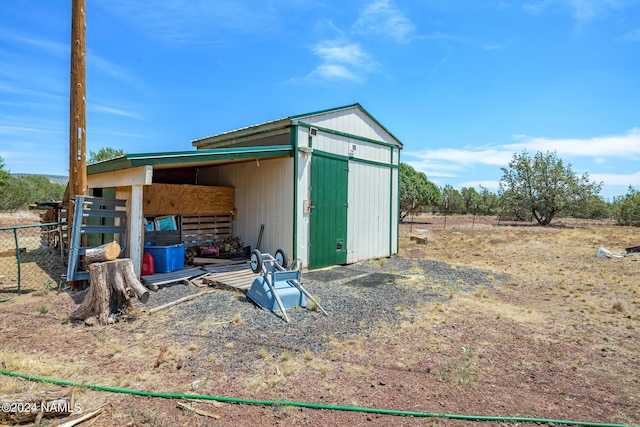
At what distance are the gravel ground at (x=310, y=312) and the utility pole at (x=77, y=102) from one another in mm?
2490

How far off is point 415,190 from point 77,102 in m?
23.3

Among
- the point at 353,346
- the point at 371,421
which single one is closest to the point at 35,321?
the point at 353,346

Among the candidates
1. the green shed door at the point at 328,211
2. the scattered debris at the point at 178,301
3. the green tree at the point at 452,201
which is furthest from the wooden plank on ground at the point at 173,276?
the green tree at the point at 452,201

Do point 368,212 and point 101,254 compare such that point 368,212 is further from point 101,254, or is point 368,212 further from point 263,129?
point 101,254

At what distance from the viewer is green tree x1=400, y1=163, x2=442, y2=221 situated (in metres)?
26.5

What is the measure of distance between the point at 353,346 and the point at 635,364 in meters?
3.01

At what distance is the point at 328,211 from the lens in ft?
28.9

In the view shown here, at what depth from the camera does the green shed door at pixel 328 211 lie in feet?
27.7

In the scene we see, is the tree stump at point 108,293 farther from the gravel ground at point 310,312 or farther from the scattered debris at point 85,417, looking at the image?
the scattered debris at point 85,417

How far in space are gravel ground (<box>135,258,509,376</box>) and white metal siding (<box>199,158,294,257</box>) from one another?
120 centimetres

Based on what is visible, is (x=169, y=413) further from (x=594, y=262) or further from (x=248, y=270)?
(x=594, y=262)

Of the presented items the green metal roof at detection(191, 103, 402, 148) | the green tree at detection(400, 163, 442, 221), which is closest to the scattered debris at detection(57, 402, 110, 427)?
the green metal roof at detection(191, 103, 402, 148)

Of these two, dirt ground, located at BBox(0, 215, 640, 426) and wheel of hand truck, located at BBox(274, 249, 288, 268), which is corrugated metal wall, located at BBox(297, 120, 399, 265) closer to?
wheel of hand truck, located at BBox(274, 249, 288, 268)

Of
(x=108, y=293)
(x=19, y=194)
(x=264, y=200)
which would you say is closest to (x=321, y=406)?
(x=108, y=293)
